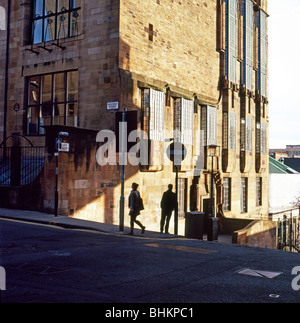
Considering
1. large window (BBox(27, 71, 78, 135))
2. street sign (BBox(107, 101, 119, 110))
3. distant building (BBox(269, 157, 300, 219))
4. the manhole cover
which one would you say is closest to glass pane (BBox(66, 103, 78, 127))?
large window (BBox(27, 71, 78, 135))

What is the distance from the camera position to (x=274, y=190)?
155 feet

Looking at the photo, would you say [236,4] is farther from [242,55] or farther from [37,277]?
[37,277]

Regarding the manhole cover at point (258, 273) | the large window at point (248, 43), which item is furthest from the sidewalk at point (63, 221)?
the large window at point (248, 43)

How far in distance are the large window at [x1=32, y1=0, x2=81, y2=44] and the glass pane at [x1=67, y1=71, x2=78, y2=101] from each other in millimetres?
1991

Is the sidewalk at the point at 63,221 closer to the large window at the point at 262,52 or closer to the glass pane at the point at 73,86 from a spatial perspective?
the glass pane at the point at 73,86

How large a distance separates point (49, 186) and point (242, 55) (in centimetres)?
2017

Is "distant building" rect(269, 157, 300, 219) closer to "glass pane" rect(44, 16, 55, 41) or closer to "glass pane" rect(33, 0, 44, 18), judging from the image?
"glass pane" rect(44, 16, 55, 41)

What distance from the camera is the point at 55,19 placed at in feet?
72.1

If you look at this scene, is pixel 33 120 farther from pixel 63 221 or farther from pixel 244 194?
pixel 244 194

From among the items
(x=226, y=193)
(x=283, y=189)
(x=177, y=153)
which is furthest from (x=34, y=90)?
(x=283, y=189)

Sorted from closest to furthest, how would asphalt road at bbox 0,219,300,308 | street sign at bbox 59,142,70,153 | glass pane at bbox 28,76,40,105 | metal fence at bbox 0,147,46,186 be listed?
asphalt road at bbox 0,219,300,308 < street sign at bbox 59,142,70,153 < metal fence at bbox 0,147,46,186 < glass pane at bbox 28,76,40,105

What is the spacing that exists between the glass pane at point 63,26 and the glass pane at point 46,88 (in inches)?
85.0

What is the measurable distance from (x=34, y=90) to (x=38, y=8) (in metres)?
4.43

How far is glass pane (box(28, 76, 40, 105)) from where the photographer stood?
2230cm
